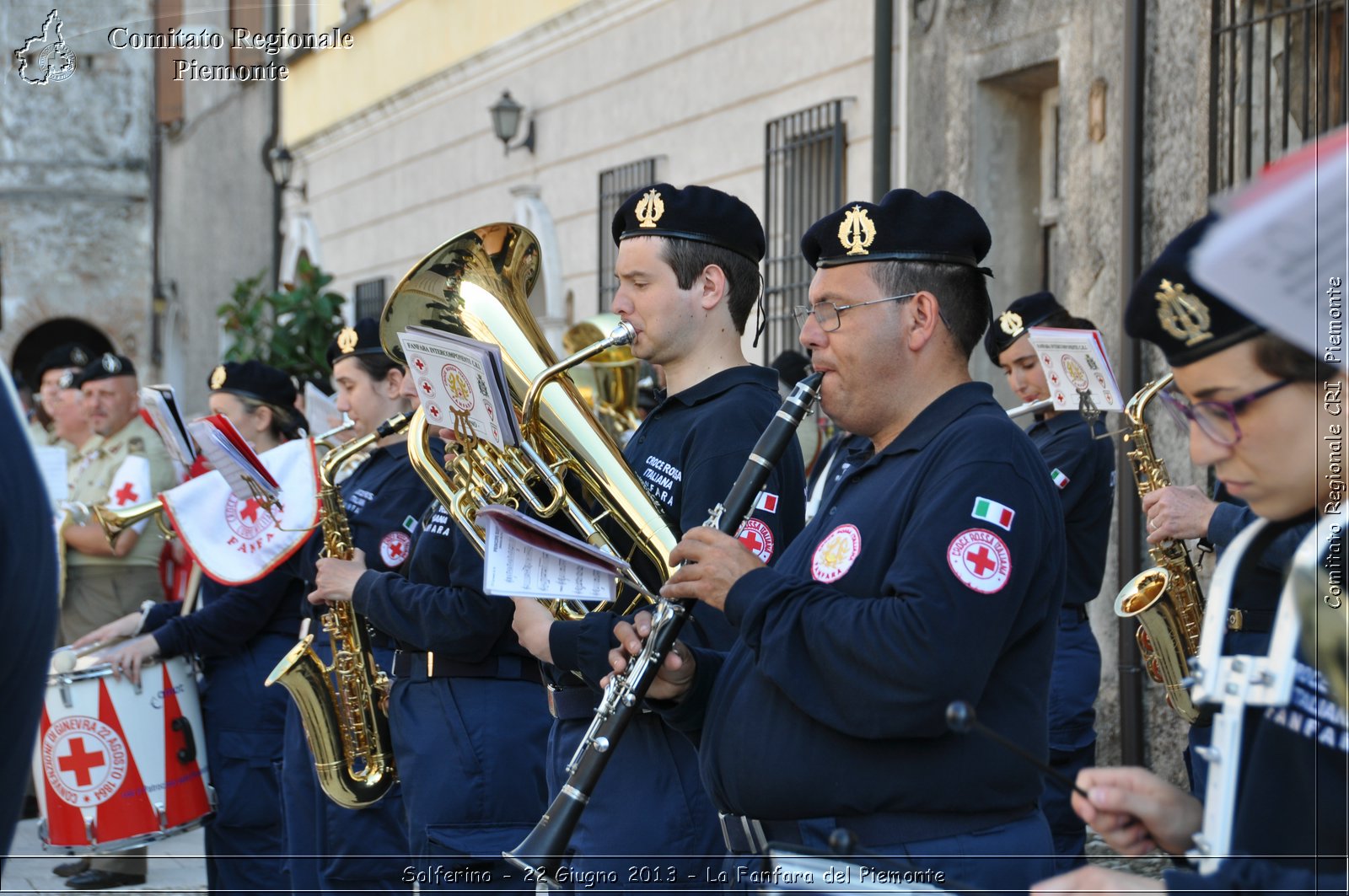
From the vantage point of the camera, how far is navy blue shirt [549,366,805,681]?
3.26 metres

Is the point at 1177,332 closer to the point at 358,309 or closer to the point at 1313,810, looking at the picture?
the point at 1313,810

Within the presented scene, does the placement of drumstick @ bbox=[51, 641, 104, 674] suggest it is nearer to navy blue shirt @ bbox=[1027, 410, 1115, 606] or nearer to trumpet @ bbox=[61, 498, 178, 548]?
trumpet @ bbox=[61, 498, 178, 548]

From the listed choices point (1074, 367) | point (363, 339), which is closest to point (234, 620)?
point (363, 339)

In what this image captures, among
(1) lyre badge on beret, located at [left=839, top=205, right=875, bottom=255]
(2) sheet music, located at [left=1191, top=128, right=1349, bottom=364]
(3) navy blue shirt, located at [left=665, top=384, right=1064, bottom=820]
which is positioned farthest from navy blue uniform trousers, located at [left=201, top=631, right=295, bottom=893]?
(2) sheet music, located at [left=1191, top=128, right=1349, bottom=364]

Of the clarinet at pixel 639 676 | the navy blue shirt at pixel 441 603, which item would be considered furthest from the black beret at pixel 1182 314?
the navy blue shirt at pixel 441 603

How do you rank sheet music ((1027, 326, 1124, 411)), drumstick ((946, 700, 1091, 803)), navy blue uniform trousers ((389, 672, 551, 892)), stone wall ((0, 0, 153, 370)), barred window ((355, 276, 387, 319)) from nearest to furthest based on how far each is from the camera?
1. drumstick ((946, 700, 1091, 803))
2. navy blue uniform trousers ((389, 672, 551, 892))
3. sheet music ((1027, 326, 1124, 411))
4. barred window ((355, 276, 387, 319))
5. stone wall ((0, 0, 153, 370))

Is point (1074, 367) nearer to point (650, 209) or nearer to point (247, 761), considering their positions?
point (650, 209)

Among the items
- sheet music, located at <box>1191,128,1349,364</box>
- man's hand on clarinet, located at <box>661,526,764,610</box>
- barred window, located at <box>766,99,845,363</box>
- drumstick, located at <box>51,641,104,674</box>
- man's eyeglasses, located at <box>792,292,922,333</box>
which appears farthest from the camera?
barred window, located at <box>766,99,845,363</box>

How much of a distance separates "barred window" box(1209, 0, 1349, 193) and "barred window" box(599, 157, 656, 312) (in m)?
5.15

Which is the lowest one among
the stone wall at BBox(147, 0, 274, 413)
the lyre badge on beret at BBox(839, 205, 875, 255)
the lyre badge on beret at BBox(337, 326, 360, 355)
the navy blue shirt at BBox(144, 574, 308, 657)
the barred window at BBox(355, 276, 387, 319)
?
the navy blue shirt at BBox(144, 574, 308, 657)

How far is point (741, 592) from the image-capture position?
2.65 metres

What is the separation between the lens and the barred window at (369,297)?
1538 cm

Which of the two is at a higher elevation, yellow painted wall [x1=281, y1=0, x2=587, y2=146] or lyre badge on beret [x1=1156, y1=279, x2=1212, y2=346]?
yellow painted wall [x1=281, y1=0, x2=587, y2=146]

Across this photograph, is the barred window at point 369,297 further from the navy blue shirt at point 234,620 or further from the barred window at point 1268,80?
the barred window at point 1268,80
